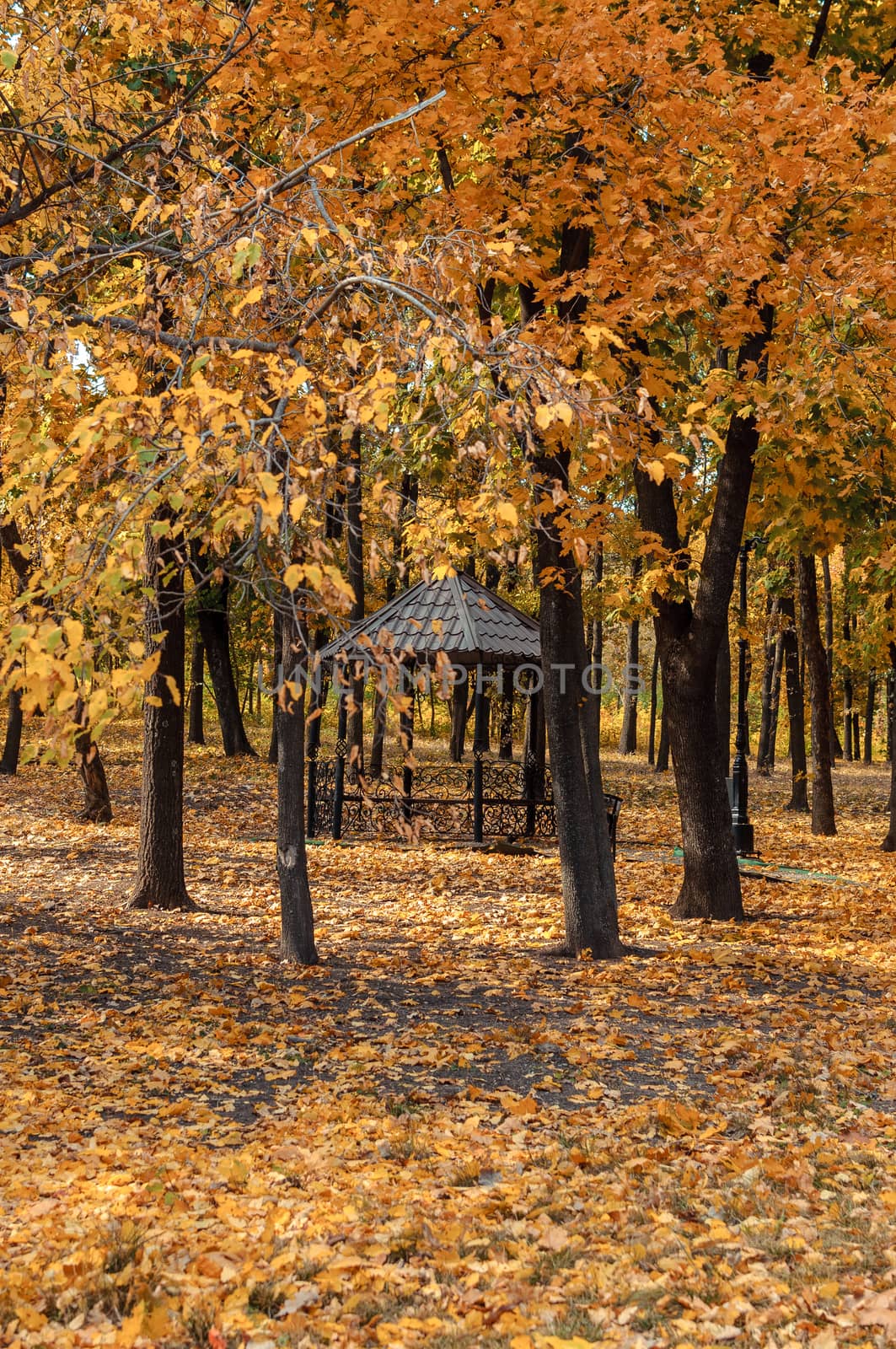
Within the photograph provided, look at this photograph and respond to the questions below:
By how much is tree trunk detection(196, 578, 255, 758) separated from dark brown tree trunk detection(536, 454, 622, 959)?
16.7m

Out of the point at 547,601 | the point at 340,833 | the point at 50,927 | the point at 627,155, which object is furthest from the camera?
the point at 340,833

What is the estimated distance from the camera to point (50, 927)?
30.9ft

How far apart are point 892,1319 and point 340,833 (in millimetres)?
13794

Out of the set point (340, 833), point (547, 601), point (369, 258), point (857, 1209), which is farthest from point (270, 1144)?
point (340, 833)

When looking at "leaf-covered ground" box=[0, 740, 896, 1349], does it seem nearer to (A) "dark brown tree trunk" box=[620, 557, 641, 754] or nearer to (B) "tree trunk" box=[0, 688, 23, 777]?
(B) "tree trunk" box=[0, 688, 23, 777]

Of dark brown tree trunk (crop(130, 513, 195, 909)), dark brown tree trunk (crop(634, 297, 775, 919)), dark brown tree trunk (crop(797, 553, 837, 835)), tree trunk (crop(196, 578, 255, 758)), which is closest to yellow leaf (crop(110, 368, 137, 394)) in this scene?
dark brown tree trunk (crop(130, 513, 195, 909))

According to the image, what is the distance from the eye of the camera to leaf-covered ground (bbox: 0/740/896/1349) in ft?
10.7

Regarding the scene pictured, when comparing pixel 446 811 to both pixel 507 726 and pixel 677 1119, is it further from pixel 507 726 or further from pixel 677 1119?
pixel 677 1119

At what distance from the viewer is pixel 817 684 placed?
54.4ft

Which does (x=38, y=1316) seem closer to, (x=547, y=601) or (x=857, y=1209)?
(x=857, y=1209)

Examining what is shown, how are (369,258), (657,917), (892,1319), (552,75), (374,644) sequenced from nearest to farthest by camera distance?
1. (892,1319)
2. (374,644)
3. (369,258)
4. (552,75)
5. (657,917)

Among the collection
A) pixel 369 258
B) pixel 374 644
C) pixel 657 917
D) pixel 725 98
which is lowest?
pixel 657 917

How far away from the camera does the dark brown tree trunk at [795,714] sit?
68.8 ft

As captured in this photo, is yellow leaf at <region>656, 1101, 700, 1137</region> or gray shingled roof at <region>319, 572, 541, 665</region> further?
gray shingled roof at <region>319, 572, 541, 665</region>
